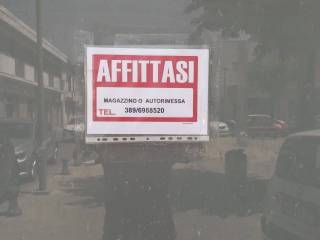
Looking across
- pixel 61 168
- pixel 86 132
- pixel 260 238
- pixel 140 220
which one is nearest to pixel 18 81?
pixel 86 132

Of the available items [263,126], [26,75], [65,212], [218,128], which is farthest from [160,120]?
[65,212]

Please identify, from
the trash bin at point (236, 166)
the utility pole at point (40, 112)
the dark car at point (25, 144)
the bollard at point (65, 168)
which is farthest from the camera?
the trash bin at point (236, 166)

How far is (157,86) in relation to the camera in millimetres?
2000

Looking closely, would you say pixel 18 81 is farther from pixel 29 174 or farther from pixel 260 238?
pixel 260 238

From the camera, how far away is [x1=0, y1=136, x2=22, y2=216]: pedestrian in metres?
2.11

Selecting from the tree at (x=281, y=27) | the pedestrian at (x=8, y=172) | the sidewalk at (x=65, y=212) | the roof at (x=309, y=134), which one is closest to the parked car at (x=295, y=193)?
the roof at (x=309, y=134)

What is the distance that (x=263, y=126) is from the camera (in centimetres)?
219

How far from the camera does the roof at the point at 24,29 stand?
176 centimetres

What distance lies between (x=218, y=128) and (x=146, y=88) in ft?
1.57

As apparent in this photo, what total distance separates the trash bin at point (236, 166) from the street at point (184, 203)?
0.04 m

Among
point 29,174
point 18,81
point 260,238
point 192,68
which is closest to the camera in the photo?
point 18,81

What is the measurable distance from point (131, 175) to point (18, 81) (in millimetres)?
882

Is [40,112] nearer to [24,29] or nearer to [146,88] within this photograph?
[24,29]

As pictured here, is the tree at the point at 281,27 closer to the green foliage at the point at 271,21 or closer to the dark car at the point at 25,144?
the green foliage at the point at 271,21
